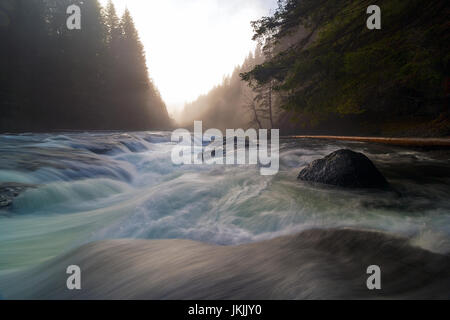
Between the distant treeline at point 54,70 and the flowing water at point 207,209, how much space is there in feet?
61.6

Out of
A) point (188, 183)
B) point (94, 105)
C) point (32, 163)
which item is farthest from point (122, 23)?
point (188, 183)

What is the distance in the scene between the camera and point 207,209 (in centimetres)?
336

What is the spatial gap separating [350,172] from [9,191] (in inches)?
241

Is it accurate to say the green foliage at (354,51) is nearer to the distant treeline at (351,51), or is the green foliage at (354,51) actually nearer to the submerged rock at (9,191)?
the distant treeline at (351,51)

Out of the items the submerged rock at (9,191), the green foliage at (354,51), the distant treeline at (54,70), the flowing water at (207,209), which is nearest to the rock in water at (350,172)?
the flowing water at (207,209)

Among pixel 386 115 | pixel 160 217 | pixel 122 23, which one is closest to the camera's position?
pixel 160 217

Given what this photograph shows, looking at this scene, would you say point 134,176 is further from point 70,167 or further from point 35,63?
point 35,63

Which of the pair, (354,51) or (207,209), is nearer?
(207,209)

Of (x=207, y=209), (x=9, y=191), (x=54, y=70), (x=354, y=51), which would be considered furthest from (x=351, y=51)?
(x=54, y=70)

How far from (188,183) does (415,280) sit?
3.99 metres

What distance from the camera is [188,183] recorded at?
4699mm

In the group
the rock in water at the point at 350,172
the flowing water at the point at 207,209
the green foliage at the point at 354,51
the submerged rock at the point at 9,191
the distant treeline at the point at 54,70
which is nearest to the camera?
the flowing water at the point at 207,209

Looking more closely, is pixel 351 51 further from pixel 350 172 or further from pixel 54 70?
pixel 54 70

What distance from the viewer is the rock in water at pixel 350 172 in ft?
11.9
